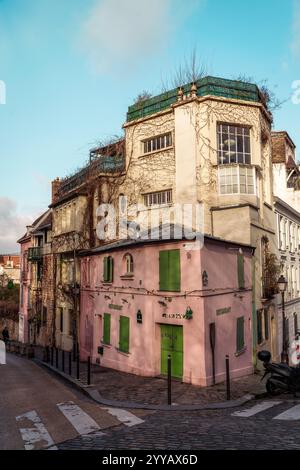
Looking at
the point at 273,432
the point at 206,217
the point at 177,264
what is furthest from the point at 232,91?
the point at 273,432

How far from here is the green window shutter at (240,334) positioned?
14643mm

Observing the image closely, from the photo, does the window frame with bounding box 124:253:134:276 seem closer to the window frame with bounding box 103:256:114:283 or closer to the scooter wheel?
the window frame with bounding box 103:256:114:283

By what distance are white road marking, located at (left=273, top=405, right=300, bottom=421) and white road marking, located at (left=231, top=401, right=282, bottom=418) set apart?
1.94 feet

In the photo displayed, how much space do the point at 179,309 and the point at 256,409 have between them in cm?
431

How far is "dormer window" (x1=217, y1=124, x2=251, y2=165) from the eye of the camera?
1927cm

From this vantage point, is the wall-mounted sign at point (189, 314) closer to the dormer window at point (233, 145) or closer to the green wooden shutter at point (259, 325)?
the green wooden shutter at point (259, 325)

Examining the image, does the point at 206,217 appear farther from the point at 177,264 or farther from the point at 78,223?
the point at 78,223

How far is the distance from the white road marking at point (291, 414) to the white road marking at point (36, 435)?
4.54 m

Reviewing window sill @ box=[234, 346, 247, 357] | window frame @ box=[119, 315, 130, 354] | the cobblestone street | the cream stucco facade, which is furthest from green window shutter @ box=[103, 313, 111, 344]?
the cobblestone street

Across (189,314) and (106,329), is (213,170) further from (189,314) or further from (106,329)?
(106,329)

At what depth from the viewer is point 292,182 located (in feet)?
101

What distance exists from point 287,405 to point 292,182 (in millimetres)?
23809

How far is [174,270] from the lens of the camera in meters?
13.4

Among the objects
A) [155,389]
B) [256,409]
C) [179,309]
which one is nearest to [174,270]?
[179,309]
